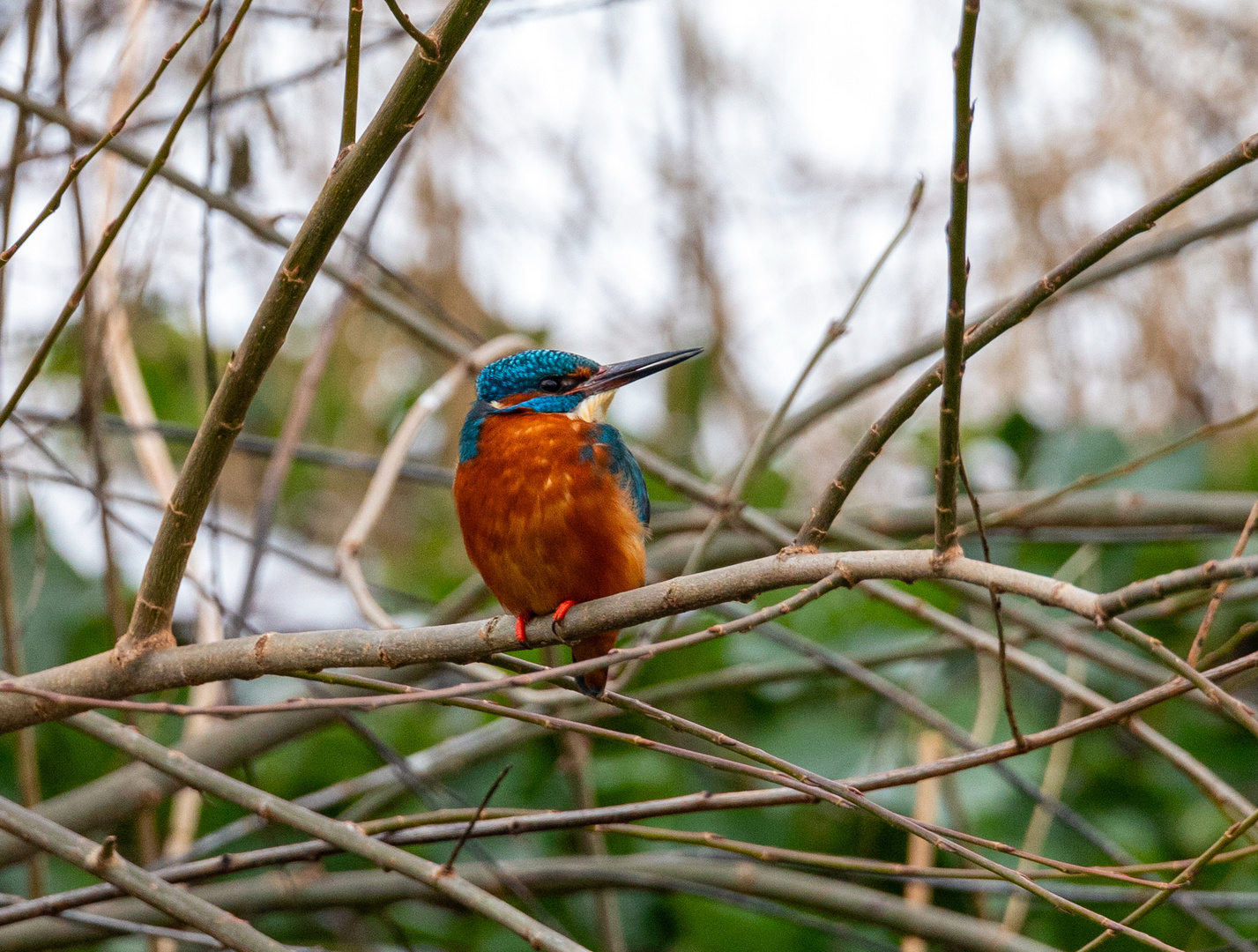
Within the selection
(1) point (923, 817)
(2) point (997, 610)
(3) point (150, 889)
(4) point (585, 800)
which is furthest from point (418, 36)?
(1) point (923, 817)

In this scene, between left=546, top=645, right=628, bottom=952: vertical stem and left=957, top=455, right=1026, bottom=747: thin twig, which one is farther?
left=546, top=645, right=628, bottom=952: vertical stem

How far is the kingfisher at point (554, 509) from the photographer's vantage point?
1985mm

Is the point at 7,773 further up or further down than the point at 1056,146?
further down

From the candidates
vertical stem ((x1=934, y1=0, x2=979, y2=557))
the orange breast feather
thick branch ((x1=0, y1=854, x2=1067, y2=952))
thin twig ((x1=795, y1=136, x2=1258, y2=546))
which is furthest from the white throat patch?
vertical stem ((x1=934, y1=0, x2=979, y2=557))

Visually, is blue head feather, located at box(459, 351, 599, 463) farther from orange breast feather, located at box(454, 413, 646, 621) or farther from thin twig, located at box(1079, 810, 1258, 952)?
thin twig, located at box(1079, 810, 1258, 952)

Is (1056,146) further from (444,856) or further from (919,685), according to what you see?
(444,856)

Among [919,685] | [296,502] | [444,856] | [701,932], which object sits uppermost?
[296,502]

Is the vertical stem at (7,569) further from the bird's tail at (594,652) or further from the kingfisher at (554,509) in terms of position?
the bird's tail at (594,652)

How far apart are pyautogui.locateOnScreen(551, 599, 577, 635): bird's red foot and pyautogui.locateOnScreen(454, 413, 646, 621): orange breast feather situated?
0.10 ft

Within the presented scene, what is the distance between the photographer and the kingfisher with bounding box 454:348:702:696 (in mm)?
1985

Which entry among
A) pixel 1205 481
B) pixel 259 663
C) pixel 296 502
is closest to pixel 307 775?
pixel 296 502

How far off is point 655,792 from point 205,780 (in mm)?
1491

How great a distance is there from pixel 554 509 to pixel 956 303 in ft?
3.42

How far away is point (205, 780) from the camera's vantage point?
5.53 feet
